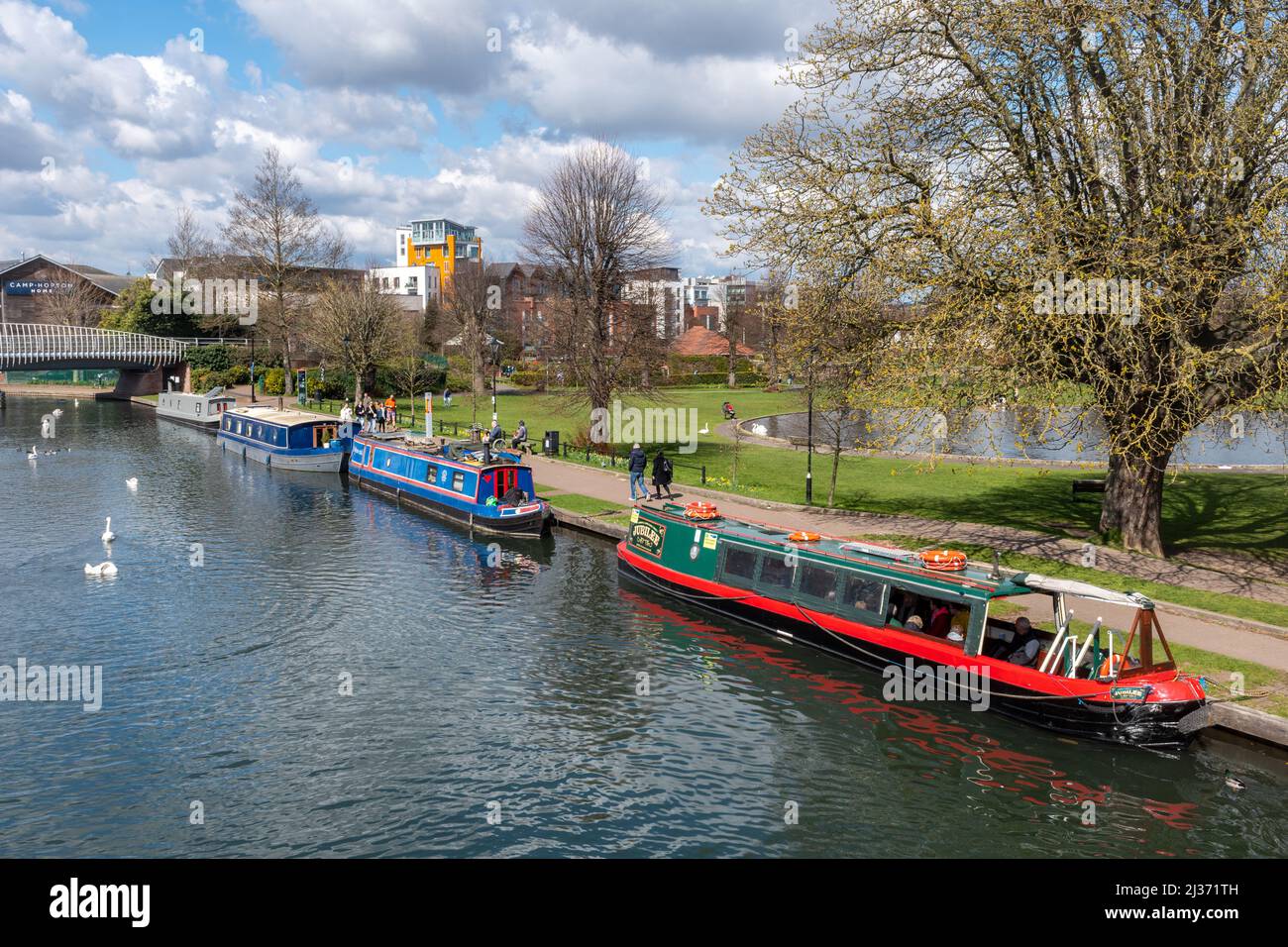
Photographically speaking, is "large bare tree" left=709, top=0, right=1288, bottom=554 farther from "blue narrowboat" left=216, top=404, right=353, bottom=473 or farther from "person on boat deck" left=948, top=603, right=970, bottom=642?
"blue narrowboat" left=216, top=404, right=353, bottom=473

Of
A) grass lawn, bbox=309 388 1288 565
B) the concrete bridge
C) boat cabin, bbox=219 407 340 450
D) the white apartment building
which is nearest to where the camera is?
grass lawn, bbox=309 388 1288 565

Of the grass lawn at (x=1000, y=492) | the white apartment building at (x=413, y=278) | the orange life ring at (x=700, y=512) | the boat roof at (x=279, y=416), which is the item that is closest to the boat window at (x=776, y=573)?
the orange life ring at (x=700, y=512)

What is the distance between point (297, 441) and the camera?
136 feet

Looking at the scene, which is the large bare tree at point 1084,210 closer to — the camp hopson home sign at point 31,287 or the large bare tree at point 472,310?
the large bare tree at point 472,310

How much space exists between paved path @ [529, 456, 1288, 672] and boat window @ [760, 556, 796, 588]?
5.33m

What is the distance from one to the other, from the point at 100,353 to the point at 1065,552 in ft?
228

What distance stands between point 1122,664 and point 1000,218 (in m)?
10.5

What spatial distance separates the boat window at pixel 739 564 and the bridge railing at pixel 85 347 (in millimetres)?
60255

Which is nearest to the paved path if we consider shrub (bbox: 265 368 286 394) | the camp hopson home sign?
shrub (bbox: 265 368 286 394)

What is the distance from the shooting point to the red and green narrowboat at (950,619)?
1477cm

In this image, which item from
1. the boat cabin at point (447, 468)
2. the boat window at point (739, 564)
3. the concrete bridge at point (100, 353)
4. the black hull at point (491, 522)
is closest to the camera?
the boat window at point (739, 564)

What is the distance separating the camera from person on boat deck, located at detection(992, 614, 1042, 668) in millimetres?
15992
